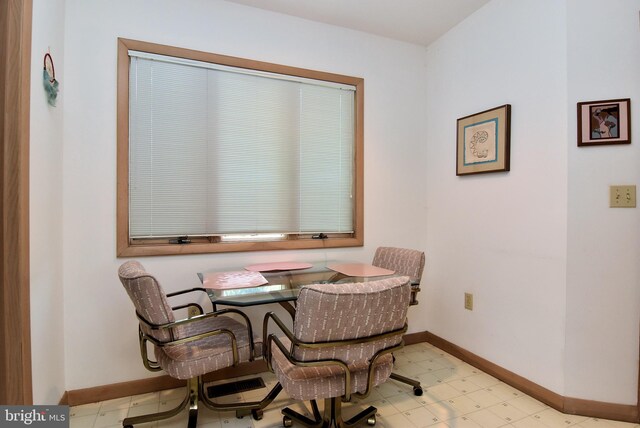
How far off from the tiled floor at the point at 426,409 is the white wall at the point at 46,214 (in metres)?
0.36

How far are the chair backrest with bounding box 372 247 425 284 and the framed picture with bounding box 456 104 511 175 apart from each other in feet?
2.69

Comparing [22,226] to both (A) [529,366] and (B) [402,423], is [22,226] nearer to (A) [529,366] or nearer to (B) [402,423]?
(B) [402,423]

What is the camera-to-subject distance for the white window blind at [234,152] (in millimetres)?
2051

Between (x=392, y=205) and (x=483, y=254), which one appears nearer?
(x=483, y=254)

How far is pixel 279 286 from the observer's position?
1683 millimetres

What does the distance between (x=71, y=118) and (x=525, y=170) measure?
2.84 m

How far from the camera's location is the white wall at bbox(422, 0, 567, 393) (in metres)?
1.90

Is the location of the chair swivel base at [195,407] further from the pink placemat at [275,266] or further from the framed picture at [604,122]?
the framed picture at [604,122]

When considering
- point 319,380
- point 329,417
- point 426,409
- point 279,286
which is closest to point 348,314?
point 319,380

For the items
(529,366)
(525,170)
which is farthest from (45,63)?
(529,366)

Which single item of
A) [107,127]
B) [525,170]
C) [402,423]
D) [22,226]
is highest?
[107,127]

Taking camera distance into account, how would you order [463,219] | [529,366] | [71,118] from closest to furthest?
[71,118] → [529,366] → [463,219]

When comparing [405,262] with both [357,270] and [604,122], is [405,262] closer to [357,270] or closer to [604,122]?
[357,270]

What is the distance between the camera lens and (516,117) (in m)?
2.13
